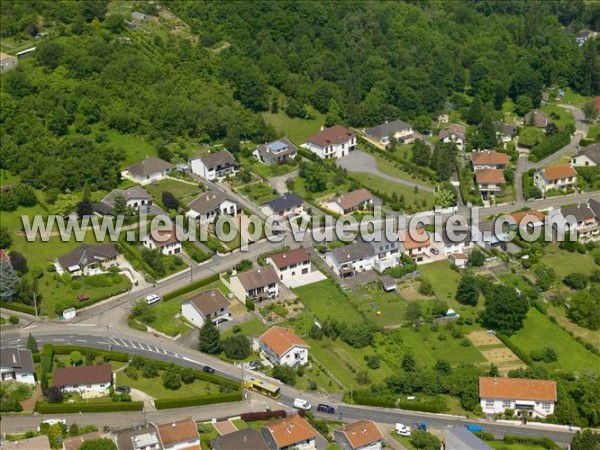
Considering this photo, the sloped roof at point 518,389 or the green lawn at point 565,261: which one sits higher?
the sloped roof at point 518,389

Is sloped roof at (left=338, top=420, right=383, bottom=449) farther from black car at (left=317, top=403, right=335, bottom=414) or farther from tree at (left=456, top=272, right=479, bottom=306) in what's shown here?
tree at (left=456, top=272, right=479, bottom=306)

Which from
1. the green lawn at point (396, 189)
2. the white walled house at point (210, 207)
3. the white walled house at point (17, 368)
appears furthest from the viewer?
the green lawn at point (396, 189)

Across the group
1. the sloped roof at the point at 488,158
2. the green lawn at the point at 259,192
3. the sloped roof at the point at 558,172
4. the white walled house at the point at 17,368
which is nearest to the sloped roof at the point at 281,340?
the white walled house at the point at 17,368

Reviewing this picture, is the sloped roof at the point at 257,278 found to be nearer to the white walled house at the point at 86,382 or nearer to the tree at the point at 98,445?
the white walled house at the point at 86,382

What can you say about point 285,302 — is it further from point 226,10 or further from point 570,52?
point 570,52

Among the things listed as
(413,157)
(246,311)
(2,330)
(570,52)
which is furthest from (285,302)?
(570,52)

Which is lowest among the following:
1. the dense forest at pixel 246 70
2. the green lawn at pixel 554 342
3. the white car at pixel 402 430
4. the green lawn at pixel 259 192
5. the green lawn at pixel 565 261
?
the green lawn at pixel 554 342
